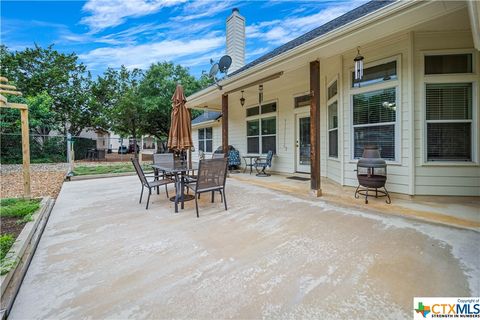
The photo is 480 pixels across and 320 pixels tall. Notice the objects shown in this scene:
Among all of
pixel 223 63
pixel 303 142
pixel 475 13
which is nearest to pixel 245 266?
pixel 475 13

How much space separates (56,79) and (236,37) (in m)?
13.8

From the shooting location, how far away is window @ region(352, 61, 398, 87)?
162 inches

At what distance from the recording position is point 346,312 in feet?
4.89

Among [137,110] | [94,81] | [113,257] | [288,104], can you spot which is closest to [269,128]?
[288,104]

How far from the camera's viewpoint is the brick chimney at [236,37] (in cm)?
1006

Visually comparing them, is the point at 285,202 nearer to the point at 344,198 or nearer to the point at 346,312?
the point at 344,198

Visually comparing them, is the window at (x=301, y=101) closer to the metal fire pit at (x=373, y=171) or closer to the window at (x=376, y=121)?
the window at (x=376, y=121)

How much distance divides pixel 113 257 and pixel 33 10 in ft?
25.7

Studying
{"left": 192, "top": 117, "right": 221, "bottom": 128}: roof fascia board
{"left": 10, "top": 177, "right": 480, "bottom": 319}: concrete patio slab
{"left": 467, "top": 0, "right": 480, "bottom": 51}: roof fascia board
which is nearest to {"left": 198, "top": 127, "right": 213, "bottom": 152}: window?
{"left": 192, "top": 117, "right": 221, "bottom": 128}: roof fascia board

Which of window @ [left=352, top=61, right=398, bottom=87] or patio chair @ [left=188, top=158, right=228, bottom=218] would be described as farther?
window @ [left=352, top=61, right=398, bottom=87]

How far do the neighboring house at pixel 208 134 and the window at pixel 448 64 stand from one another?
7.74m

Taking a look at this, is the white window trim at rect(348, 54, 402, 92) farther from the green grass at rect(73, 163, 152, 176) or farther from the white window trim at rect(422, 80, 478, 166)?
the green grass at rect(73, 163, 152, 176)

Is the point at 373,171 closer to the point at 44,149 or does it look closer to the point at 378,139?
the point at 378,139

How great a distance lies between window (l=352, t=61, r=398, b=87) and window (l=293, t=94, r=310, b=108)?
2025mm
